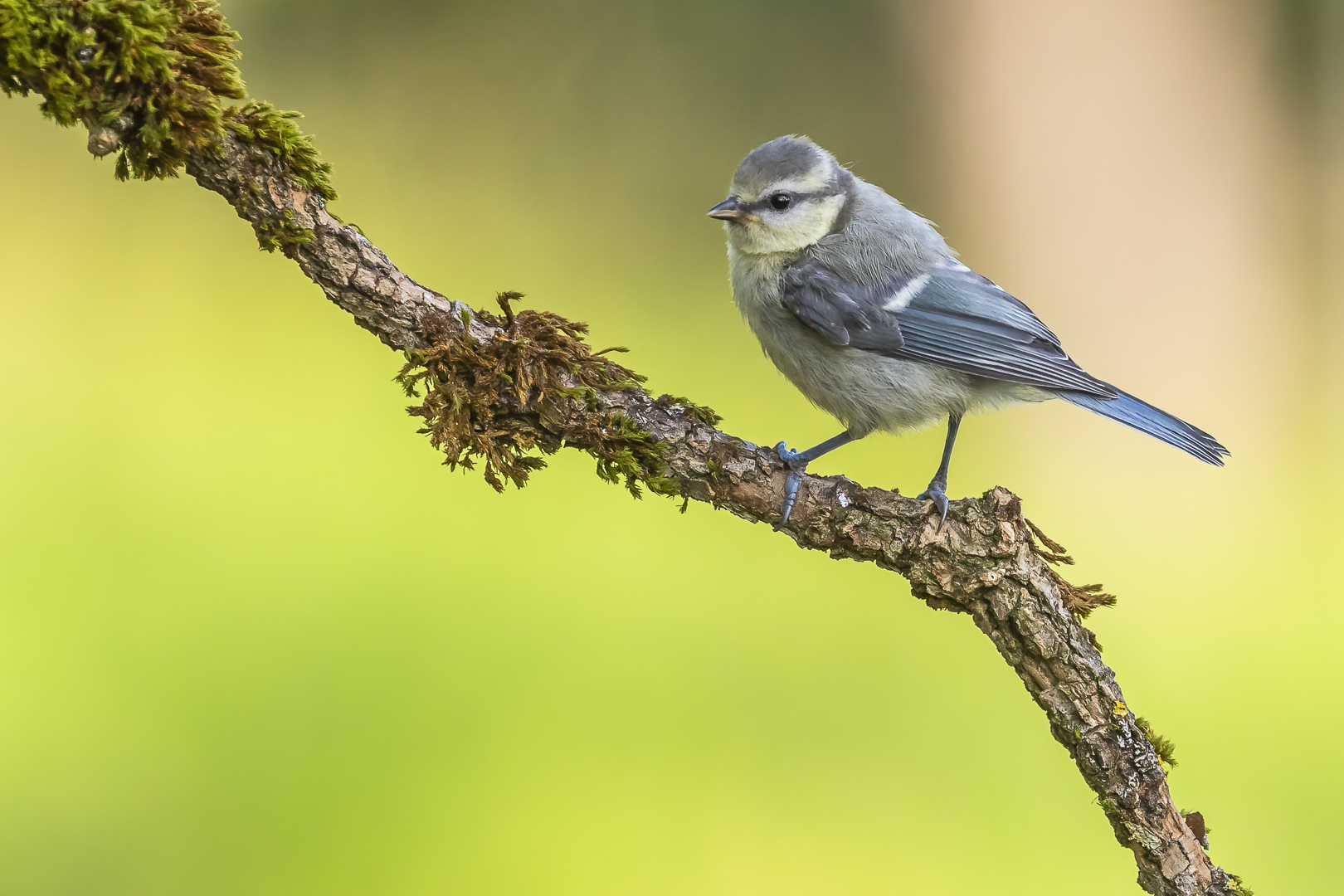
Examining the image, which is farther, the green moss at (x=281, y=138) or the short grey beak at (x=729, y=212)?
the short grey beak at (x=729, y=212)

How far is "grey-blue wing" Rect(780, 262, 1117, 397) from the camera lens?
195 cm

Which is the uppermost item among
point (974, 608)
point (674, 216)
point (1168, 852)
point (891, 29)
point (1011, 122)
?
point (891, 29)

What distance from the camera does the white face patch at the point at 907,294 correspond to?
1.99m

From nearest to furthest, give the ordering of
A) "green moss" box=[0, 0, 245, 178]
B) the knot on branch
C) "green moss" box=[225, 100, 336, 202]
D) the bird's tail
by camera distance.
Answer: "green moss" box=[0, 0, 245, 178] → "green moss" box=[225, 100, 336, 202] → the knot on branch → the bird's tail

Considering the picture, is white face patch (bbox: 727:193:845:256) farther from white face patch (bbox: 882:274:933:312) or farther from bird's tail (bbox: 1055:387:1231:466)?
bird's tail (bbox: 1055:387:1231:466)

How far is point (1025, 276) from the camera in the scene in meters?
3.81

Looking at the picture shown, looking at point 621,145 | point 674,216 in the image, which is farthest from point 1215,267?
point 621,145

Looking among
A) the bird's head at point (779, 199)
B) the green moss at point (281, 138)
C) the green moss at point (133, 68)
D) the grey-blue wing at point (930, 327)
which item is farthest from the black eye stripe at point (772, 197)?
the green moss at point (133, 68)

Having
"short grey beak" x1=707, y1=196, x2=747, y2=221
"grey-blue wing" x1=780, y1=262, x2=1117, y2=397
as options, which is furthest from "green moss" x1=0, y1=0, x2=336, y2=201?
"grey-blue wing" x1=780, y1=262, x2=1117, y2=397

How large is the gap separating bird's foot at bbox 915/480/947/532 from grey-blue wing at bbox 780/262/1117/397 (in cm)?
32

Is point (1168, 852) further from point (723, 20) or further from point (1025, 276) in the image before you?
point (723, 20)

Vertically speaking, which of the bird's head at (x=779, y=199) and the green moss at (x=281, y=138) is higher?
A: the bird's head at (x=779, y=199)

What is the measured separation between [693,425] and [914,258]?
26.2 inches

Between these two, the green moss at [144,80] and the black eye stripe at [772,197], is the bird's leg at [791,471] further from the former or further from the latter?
the green moss at [144,80]
